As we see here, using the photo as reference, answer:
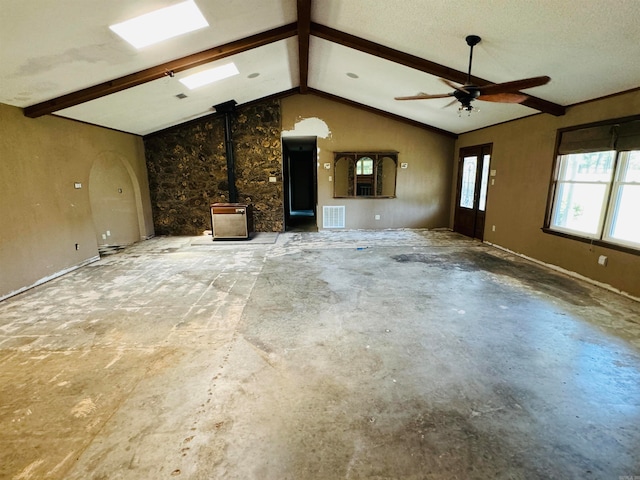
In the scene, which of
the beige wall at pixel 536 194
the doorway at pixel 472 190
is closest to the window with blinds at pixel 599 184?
the beige wall at pixel 536 194

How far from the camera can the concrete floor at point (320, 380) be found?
1.68 m

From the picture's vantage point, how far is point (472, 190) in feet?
24.0

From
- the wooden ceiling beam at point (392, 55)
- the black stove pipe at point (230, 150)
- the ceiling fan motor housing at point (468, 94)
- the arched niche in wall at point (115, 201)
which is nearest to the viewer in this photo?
the ceiling fan motor housing at point (468, 94)

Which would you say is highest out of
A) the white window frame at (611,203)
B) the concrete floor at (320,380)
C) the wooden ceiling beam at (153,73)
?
the wooden ceiling beam at (153,73)

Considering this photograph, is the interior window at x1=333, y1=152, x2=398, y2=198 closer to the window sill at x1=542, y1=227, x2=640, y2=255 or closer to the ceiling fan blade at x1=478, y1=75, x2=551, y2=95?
the window sill at x1=542, y1=227, x2=640, y2=255

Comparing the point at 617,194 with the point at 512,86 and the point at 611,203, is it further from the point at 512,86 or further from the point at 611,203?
the point at 512,86

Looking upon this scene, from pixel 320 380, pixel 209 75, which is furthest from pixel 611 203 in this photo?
pixel 209 75

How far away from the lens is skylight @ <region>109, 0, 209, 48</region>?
123 inches

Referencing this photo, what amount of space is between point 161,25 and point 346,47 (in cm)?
258

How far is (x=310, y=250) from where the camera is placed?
624 centimetres

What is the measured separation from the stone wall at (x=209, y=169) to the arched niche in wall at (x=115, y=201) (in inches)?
22.3

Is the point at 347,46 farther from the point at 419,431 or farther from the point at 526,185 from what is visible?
the point at 419,431

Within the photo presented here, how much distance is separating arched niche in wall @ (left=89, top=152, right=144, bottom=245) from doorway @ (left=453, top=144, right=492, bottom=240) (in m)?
7.92

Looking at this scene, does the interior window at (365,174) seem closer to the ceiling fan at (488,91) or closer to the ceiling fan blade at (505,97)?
the ceiling fan at (488,91)
